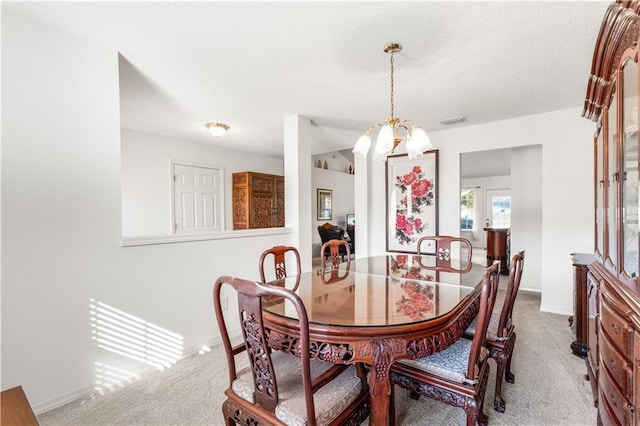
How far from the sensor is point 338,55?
2.22m

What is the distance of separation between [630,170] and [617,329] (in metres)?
0.70

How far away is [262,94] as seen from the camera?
2971 millimetres

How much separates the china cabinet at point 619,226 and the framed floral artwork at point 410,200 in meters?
2.44

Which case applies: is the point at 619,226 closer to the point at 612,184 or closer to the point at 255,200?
the point at 612,184

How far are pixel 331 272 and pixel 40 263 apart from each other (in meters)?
1.86

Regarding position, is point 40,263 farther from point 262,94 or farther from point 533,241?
point 533,241

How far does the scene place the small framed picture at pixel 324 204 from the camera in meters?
7.24

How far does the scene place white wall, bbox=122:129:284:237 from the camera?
13.8 ft

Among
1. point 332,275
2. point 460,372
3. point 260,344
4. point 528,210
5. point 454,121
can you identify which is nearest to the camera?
point 260,344

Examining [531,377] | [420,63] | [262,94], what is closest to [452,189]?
[420,63]

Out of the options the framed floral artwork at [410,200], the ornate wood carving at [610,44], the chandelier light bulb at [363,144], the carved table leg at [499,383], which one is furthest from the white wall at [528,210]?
the chandelier light bulb at [363,144]

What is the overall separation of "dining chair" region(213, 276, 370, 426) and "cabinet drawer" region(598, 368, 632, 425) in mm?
983

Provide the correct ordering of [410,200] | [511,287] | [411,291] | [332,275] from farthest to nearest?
[410,200] < [332,275] < [411,291] < [511,287]

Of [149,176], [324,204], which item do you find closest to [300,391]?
[149,176]
